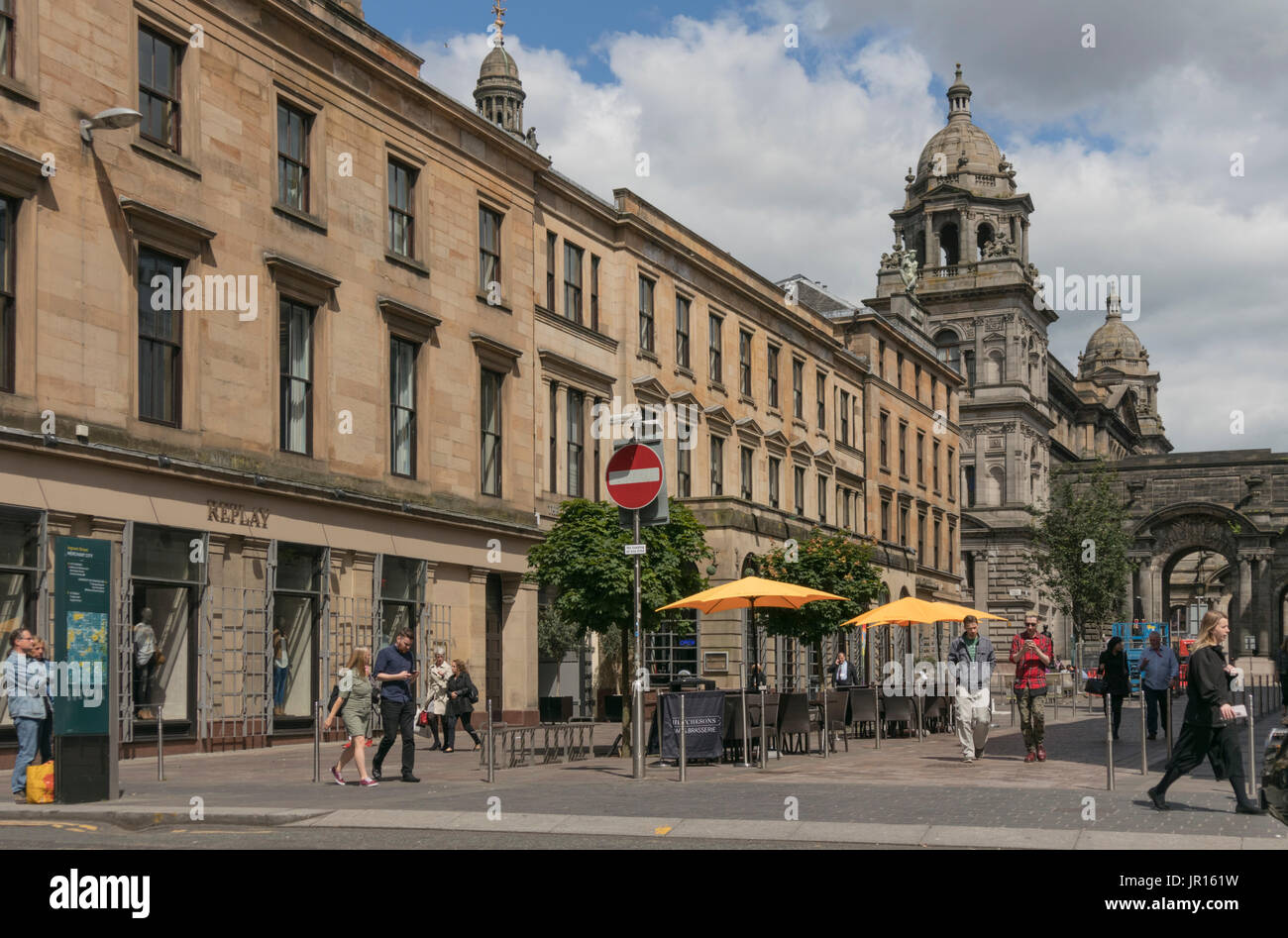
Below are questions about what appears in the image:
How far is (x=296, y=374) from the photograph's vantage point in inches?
1136

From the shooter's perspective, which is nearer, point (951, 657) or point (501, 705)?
point (951, 657)

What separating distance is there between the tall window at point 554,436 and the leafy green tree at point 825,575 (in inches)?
217

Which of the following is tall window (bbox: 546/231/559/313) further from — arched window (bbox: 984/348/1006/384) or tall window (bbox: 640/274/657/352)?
arched window (bbox: 984/348/1006/384)

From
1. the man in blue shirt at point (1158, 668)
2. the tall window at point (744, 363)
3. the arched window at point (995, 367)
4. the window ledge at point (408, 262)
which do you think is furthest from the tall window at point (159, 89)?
the arched window at point (995, 367)

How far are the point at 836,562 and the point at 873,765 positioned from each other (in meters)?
14.6

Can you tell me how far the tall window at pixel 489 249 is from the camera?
35406mm

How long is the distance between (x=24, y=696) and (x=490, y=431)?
61.5ft

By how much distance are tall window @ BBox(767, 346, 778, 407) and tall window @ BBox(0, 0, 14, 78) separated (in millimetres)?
32298

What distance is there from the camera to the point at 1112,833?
12.8 metres

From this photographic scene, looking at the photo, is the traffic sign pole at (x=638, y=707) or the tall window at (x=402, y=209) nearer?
the traffic sign pole at (x=638, y=707)

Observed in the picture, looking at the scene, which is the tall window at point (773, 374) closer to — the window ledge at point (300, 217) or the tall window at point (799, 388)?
the tall window at point (799, 388)

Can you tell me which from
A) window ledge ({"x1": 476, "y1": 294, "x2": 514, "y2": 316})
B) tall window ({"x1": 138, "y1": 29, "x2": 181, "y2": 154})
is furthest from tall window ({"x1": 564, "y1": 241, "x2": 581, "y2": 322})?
tall window ({"x1": 138, "y1": 29, "x2": 181, "y2": 154})
